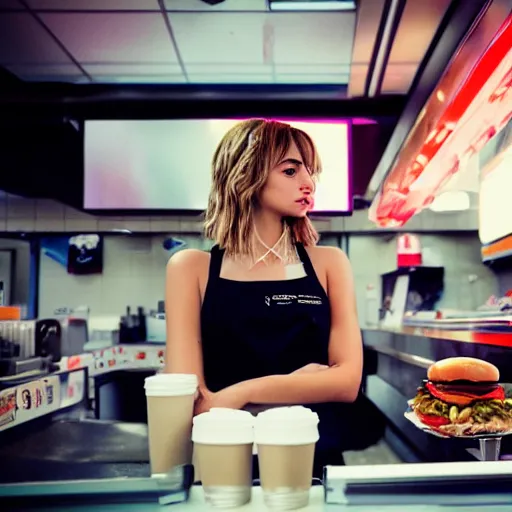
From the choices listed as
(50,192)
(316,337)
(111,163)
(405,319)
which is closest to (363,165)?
(405,319)

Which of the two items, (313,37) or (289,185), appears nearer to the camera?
(289,185)

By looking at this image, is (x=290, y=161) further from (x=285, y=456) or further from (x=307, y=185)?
(x=285, y=456)

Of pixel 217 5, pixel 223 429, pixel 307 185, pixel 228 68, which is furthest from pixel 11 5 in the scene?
pixel 223 429

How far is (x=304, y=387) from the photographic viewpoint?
140 centimetres

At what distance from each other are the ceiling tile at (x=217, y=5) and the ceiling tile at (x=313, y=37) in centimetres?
12

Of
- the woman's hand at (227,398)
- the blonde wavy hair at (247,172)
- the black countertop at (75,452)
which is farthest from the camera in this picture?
the blonde wavy hair at (247,172)

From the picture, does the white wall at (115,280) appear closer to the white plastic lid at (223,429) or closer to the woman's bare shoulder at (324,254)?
the woman's bare shoulder at (324,254)

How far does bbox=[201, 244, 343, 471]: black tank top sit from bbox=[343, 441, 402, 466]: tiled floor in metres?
0.46

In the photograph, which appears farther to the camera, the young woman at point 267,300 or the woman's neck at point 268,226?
the woman's neck at point 268,226

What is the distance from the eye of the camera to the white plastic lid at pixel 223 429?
0.92 m

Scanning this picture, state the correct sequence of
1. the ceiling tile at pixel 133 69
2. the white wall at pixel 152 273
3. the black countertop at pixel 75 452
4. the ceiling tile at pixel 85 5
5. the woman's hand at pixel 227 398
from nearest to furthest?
the black countertop at pixel 75 452, the woman's hand at pixel 227 398, the ceiling tile at pixel 85 5, the white wall at pixel 152 273, the ceiling tile at pixel 133 69

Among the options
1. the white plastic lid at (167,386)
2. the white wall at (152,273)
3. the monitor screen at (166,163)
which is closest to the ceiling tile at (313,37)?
the monitor screen at (166,163)

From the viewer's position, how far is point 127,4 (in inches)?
89.3

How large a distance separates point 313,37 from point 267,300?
1.68 meters
